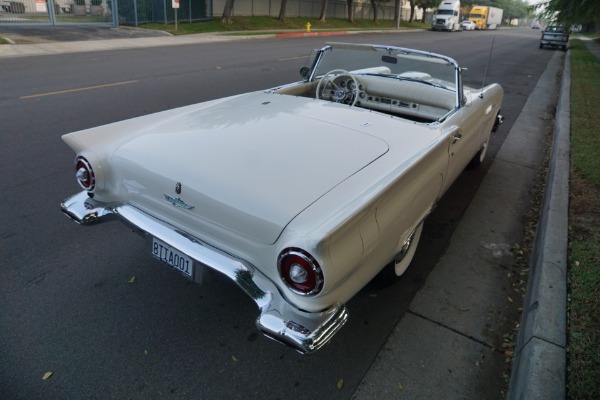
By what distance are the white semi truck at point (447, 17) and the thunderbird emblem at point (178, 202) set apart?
158 ft

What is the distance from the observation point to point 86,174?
2.82 meters

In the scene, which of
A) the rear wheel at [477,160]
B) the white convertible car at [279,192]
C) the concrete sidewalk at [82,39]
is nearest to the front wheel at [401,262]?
the white convertible car at [279,192]

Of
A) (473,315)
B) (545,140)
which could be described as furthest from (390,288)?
(545,140)

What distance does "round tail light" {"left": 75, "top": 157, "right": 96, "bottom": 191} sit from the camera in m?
2.80

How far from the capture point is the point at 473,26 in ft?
181

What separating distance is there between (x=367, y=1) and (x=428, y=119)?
50.1 m

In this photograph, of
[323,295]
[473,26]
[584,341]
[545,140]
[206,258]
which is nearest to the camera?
[323,295]

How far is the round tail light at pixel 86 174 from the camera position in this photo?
280 centimetres

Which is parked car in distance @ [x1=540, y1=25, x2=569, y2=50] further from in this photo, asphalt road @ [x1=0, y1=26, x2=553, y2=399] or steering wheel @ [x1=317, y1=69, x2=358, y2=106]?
steering wheel @ [x1=317, y1=69, x2=358, y2=106]

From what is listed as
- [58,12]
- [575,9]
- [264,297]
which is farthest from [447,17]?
[264,297]

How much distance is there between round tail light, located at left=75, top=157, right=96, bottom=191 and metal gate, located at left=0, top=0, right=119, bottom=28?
18.7m

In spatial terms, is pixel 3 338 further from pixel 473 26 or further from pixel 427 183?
pixel 473 26

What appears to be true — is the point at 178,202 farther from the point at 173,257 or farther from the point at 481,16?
the point at 481,16

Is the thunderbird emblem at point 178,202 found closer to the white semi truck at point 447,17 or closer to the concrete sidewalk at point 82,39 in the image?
the concrete sidewalk at point 82,39
